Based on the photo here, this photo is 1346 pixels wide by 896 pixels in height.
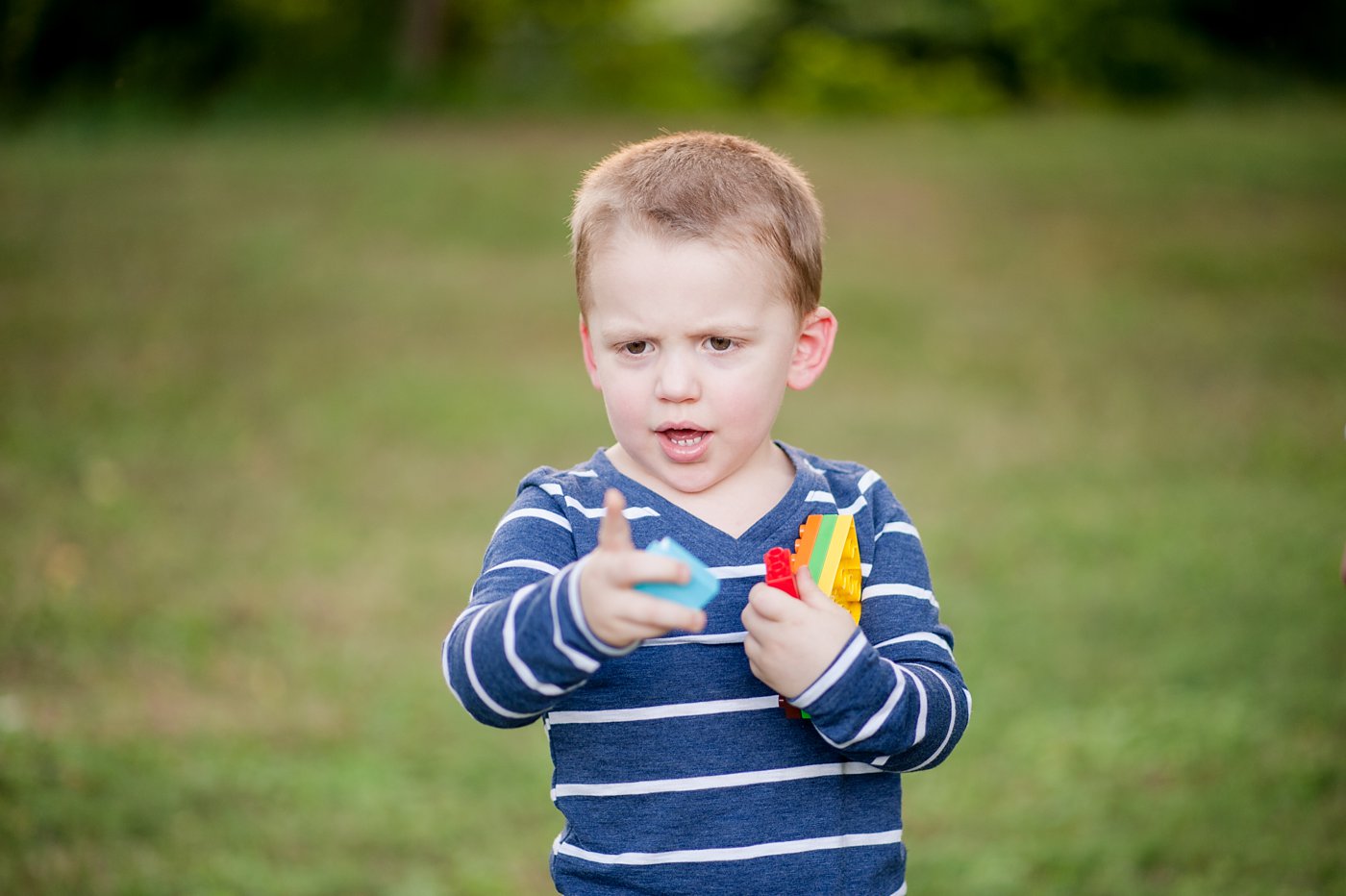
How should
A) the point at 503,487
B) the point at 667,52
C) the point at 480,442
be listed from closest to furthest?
the point at 503,487 < the point at 480,442 < the point at 667,52

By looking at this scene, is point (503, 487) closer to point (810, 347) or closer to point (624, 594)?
point (810, 347)

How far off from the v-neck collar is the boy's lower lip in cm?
7

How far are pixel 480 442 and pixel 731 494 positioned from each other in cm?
626

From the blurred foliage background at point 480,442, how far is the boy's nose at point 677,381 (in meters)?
2.47

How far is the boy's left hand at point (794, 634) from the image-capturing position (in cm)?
180

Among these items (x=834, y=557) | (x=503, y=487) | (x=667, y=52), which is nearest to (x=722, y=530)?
(x=834, y=557)

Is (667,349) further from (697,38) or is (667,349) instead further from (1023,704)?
(697,38)

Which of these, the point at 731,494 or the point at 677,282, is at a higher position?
the point at 677,282

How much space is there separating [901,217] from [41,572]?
9.84m

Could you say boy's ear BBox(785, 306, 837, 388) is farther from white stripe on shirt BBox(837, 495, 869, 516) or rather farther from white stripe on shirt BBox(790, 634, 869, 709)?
white stripe on shirt BBox(790, 634, 869, 709)

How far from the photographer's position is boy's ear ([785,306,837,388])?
214 cm

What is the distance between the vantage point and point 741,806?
194cm

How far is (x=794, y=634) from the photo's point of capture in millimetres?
1802

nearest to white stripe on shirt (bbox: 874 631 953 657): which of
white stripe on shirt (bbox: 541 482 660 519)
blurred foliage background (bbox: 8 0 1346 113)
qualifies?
white stripe on shirt (bbox: 541 482 660 519)
